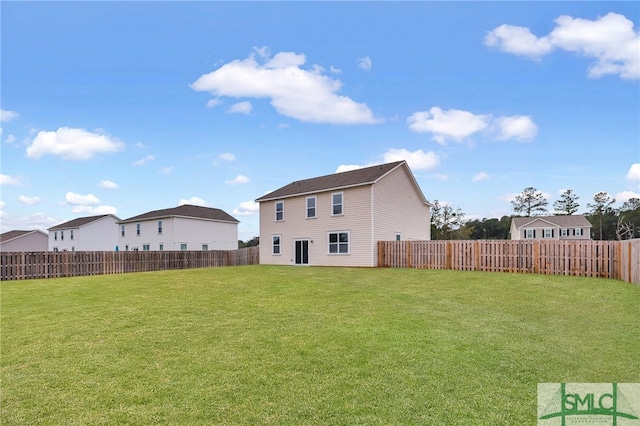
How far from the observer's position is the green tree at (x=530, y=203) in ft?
220

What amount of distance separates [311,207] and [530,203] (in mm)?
60534

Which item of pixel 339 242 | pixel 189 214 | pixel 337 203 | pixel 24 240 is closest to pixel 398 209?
pixel 337 203

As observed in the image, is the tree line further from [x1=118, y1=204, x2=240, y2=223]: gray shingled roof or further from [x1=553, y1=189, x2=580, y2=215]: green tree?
[x1=118, y1=204, x2=240, y2=223]: gray shingled roof

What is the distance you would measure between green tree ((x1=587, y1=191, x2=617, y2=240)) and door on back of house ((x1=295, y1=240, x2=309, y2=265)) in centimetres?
6280

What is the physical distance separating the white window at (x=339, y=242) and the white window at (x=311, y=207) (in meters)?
2.09

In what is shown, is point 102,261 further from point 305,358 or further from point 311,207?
point 305,358

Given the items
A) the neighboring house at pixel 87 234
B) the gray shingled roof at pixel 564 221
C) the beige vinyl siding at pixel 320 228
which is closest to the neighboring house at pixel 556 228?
the gray shingled roof at pixel 564 221

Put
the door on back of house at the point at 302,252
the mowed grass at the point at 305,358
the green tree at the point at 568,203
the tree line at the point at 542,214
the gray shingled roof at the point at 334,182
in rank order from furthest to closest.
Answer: the green tree at the point at 568,203, the tree line at the point at 542,214, the door on back of house at the point at 302,252, the gray shingled roof at the point at 334,182, the mowed grass at the point at 305,358

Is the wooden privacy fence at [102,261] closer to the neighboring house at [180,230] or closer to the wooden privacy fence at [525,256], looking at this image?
the neighboring house at [180,230]

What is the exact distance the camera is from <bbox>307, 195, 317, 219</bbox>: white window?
24188 mm

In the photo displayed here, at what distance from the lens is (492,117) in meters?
19.8

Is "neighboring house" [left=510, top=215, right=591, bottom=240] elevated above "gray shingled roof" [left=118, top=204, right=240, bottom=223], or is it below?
below

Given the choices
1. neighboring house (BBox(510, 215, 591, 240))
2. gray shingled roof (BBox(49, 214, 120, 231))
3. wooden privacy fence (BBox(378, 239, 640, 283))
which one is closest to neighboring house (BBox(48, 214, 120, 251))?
gray shingled roof (BBox(49, 214, 120, 231))

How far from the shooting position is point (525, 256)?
15891mm
